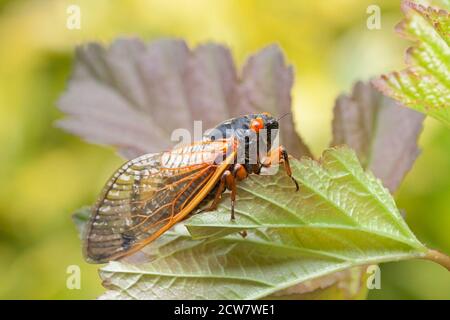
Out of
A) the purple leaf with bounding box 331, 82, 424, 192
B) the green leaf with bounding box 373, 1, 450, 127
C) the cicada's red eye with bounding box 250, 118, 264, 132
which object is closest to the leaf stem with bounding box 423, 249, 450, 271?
the green leaf with bounding box 373, 1, 450, 127

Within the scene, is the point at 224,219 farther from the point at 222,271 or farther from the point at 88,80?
the point at 88,80

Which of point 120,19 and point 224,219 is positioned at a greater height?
point 120,19

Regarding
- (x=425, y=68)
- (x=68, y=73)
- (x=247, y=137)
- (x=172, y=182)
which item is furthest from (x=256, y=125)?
(x=68, y=73)

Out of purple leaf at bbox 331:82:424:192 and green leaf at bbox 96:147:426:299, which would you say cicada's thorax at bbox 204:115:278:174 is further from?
green leaf at bbox 96:147:426:299

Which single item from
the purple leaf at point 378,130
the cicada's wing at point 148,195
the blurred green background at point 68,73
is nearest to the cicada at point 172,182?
the cicada's wing at point 148,195

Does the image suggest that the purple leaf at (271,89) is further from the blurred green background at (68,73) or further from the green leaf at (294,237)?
the blurred green background at (68,73)

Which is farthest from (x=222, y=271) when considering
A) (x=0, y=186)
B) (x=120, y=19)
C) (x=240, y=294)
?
(x=120, y=19)

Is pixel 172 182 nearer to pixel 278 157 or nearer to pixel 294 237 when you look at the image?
pixel 278 157
